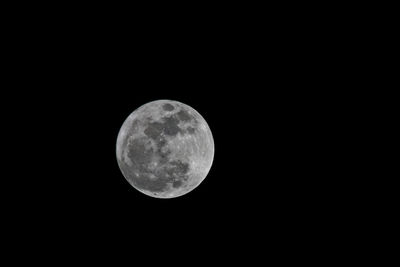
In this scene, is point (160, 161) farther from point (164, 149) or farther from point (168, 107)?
point (168, 107)

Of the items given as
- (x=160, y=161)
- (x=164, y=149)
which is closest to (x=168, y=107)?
(x=164, y=149)

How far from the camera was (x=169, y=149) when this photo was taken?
7.58 m

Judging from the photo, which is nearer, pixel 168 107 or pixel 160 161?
pixel 160 161

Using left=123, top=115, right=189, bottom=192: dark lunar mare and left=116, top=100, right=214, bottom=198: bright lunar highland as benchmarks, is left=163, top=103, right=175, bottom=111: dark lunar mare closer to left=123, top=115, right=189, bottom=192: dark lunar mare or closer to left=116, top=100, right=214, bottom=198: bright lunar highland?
left=116, top=100, right=214, bottom=198: bright lunar highland

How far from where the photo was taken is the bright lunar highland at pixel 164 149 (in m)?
7.61

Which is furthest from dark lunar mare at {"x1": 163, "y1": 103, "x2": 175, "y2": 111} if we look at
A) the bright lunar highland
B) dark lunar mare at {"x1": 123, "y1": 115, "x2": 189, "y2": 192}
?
dark lunar mare at {"x1": 123, "y1": 115, "x2": 189, "y2": 192}

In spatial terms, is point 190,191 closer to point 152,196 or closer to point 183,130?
point 152,196

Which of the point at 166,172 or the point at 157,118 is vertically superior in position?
the point at 157,118

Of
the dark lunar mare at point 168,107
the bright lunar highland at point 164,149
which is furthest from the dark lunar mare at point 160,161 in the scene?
the dark lunar mare at point 168,107

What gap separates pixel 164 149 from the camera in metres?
7.56

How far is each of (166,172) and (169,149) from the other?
46cm

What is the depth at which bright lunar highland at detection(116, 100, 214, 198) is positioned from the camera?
7609mm

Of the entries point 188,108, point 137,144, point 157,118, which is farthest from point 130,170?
point 188,108

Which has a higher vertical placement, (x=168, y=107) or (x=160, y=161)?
(x=168, y=107)
